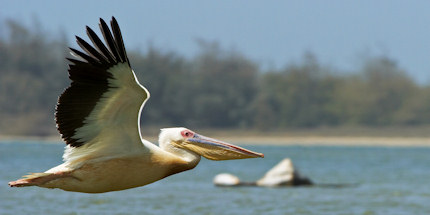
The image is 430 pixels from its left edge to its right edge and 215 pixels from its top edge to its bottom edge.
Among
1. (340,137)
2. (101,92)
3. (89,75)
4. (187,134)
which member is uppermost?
(340,137)

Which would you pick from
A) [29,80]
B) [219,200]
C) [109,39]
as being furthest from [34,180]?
[29,80]

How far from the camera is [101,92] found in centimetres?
600

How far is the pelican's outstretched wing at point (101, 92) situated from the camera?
591 cm

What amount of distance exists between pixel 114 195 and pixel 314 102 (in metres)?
54.8

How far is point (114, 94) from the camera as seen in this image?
19.7 ft

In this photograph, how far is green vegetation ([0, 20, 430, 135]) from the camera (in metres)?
65.0

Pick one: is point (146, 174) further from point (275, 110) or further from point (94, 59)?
point (275, 110)

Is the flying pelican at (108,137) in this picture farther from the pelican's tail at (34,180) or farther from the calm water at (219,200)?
the calm water at (219,200)

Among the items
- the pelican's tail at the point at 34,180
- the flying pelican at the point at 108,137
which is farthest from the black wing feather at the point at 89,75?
the pelican's tail at the point at 34,180

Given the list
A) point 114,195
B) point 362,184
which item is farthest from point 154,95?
point 114,195

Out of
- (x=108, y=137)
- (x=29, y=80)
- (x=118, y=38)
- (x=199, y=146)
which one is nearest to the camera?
(x=118, y=38)

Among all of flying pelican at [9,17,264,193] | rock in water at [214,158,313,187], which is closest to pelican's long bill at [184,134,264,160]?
flying pelican at [9,17,264,193]

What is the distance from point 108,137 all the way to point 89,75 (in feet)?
1.76

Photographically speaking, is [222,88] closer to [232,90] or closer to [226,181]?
[232,90]
